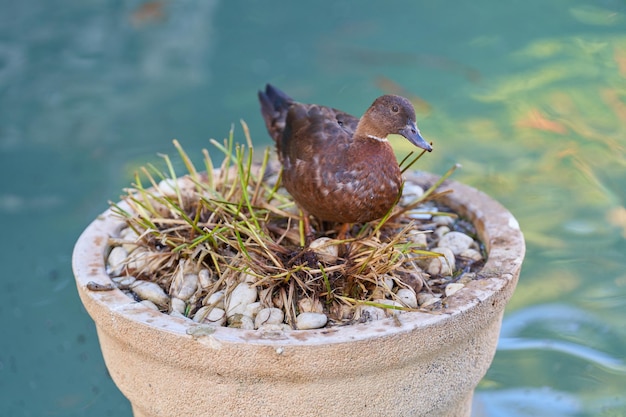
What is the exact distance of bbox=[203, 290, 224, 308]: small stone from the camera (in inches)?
48.3

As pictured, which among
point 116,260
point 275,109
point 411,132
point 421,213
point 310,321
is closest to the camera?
point 310,321

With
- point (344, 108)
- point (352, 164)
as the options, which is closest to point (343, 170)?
point (352, 164)

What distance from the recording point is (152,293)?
1.25m

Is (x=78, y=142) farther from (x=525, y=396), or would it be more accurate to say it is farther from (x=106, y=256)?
(x=525, y=396)

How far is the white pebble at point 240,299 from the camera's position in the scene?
3.93 ft

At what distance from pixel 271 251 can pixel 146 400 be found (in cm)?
32

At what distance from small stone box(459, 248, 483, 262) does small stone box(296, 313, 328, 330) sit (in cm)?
34

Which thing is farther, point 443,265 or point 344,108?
point 344,108

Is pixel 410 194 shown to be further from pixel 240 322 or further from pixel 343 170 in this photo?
pixel 240 322

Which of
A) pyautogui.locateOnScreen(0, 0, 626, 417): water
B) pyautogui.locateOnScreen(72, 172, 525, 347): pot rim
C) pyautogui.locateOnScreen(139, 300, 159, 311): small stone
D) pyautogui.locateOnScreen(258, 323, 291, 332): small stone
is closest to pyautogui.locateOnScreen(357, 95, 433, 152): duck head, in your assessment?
pyautogui.locateOnScreen(72, 172, 525, 347): pot rim

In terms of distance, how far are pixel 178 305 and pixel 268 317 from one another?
6.7 inches

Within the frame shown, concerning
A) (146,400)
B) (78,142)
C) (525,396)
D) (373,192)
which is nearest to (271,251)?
(373,192)

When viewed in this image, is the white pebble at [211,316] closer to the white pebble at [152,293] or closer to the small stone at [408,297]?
the white pebble at [152,293]

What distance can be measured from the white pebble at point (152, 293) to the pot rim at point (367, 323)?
51 millimetres
